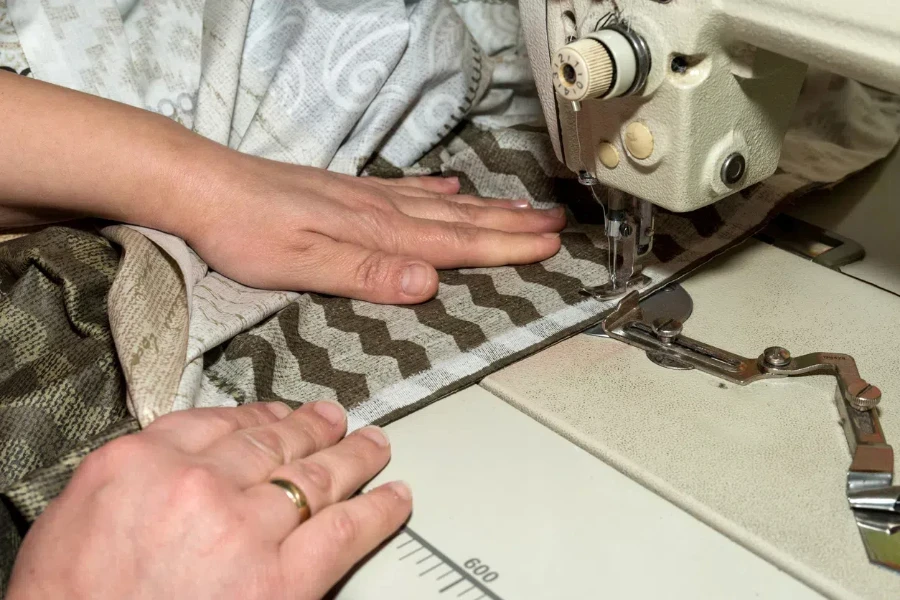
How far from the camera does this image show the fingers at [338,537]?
58 centimetres

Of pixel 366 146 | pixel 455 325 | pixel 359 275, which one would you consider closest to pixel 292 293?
pixel 359 275

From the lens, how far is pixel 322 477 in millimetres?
646

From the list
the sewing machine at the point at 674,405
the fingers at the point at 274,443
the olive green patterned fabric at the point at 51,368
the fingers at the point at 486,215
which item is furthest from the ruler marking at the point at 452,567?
the fingers at the point at 486,215

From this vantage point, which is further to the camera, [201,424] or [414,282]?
[414,282]

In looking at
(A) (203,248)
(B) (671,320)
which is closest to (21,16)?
(A) (203,248)

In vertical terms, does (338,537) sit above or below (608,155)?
below

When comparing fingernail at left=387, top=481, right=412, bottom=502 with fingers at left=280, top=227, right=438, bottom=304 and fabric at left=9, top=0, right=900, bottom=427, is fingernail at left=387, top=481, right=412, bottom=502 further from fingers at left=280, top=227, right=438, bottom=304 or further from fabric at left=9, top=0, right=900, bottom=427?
fingers at left=280, top=227, right=438, bottom=304

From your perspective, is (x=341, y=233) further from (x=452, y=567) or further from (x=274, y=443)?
(x=452, y=567)

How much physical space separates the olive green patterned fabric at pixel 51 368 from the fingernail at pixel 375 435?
178 millimetres

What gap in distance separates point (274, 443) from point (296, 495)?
2.2 inches

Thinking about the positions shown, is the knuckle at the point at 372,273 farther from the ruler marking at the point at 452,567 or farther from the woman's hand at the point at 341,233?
the ruler marking at the point at 452,567

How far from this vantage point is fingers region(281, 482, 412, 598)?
23.0 inches

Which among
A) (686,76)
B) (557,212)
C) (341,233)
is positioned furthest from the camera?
(557,212)

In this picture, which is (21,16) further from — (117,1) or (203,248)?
(203,248)
